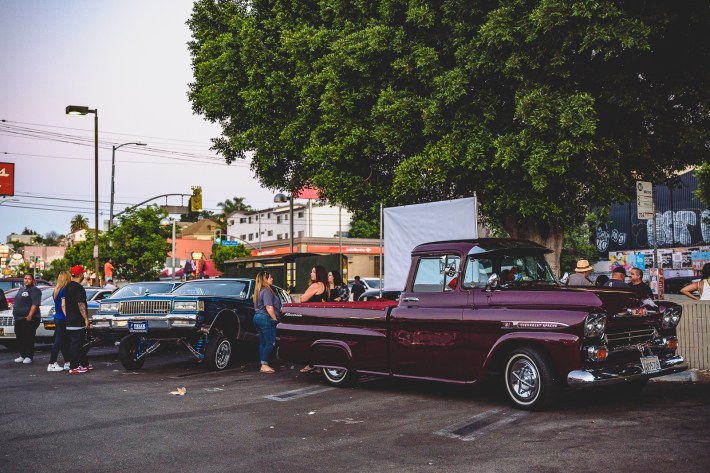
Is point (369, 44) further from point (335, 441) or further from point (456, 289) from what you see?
point (335, 441)

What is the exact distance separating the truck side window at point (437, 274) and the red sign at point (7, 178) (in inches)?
1558

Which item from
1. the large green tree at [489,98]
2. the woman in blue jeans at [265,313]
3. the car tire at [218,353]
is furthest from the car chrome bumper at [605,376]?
the car tire at [218,353]

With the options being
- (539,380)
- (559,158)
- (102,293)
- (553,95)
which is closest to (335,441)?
(539,380)

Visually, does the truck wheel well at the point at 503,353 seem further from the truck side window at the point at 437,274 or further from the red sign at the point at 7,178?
the red sign at the point at 7,178

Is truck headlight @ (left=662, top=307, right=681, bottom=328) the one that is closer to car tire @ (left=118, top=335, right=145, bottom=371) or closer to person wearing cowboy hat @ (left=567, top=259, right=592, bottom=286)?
person wearing cowboy hat @ (left=567, top=259, right=592, bottom=286)

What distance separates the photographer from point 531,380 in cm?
830

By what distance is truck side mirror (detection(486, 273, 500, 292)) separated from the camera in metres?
8.50

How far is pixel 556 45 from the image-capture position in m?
14.7

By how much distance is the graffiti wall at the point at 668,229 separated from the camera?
55.9 m

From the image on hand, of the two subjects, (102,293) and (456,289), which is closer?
(456,289)

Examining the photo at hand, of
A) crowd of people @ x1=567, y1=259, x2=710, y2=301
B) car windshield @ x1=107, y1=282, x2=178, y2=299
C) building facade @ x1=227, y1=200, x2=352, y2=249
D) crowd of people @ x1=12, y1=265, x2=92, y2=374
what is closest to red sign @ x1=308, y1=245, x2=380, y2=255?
building facade @ x1=227, y1=200, x2=352, y2=249

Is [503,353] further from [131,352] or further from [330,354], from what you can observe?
[131,352]

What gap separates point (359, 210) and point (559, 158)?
→ 302 inches

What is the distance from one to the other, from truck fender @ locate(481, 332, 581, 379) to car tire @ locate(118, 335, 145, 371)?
7.66 metres
